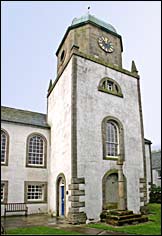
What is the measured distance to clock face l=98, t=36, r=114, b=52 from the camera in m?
21.9

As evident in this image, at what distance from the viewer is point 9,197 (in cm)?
1872

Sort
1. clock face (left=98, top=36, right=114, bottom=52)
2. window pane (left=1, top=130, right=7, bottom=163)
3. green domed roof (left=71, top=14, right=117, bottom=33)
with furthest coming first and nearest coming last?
green domed roof (left=71, top=14, right=117, bottom=33) < clock face (left=98, top=36, right=114, bottom=52) < window pane (left=1, top=130, right=7, bottom=163)

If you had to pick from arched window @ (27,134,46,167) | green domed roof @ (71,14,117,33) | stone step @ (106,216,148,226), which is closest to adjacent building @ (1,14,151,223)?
arched window @ (27,134,46,167)

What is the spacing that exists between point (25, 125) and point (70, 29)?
10.1m

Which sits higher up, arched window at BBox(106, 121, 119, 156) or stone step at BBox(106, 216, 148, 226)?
arched window at BBox(106, 121, 119, 156)

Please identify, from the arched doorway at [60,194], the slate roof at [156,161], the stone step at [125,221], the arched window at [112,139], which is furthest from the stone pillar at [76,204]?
the slate roof at [156,161]

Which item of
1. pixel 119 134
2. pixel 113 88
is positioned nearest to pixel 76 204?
pixel 119 134

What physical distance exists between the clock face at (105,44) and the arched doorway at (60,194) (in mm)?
12299

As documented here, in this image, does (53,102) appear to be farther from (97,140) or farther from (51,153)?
(97,140)

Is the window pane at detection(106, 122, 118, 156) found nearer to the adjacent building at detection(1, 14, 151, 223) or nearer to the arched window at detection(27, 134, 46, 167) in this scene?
the adjacent building at detection(1, 14, 151, 223)

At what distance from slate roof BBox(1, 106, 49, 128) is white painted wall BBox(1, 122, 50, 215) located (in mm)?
499

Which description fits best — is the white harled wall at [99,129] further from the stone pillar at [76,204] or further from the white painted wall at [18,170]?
the white painted wall at [18,170]

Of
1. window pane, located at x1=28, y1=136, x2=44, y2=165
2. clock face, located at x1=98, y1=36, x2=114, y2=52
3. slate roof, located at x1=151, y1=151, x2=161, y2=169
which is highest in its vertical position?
clock face, located at x1=98, y1=36, x2=114, y2=52

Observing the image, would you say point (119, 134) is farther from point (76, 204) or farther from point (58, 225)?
point (58, 225)
